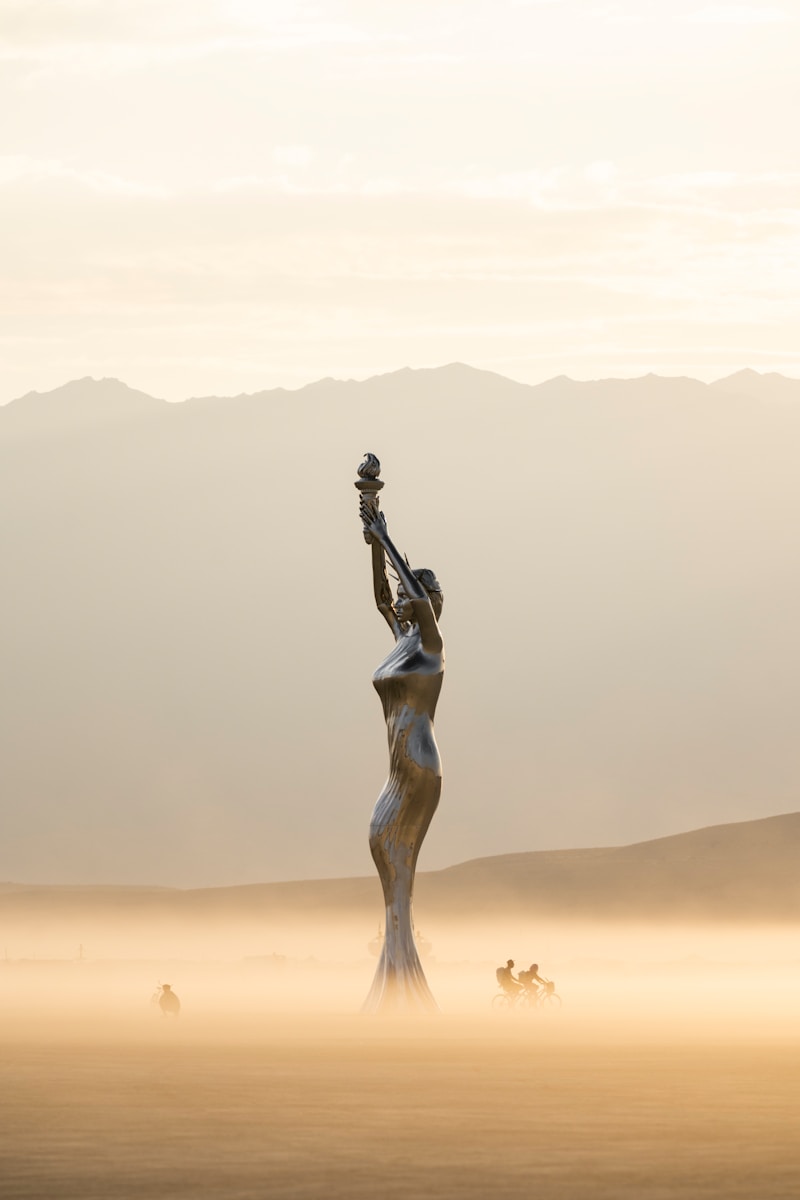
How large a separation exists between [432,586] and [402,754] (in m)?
2.61

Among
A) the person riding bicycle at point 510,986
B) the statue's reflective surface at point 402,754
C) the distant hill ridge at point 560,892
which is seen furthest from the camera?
the distant hill ridge at point 560,892

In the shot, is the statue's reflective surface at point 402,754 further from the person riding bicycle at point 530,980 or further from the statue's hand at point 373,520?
the person riding bicycle at point 530,980

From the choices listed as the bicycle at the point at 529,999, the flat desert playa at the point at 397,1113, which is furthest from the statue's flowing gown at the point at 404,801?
the bicycle at the point at 529,999

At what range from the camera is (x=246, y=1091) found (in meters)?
22.4

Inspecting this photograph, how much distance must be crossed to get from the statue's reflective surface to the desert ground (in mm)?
990

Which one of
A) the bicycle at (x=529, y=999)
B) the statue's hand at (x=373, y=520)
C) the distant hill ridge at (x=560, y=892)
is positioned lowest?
the bicycle at (x=529, y=999)

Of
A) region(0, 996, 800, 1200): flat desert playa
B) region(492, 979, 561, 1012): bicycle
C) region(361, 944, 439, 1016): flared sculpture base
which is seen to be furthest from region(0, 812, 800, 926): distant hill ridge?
region(0, 996, 800, 1200): flat desert playa

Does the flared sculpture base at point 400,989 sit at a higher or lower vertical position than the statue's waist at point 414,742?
lower

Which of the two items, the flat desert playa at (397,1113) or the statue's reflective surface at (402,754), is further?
the statue's reflective surface at (402,754)

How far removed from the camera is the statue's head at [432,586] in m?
33.4

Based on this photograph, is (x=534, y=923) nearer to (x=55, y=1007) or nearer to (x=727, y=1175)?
(x=55, y=1007)

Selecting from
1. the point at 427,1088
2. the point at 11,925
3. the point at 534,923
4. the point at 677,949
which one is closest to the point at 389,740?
the point at 427,1088

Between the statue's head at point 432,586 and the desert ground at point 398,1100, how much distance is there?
20.4ft

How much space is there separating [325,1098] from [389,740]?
38.9 ft
